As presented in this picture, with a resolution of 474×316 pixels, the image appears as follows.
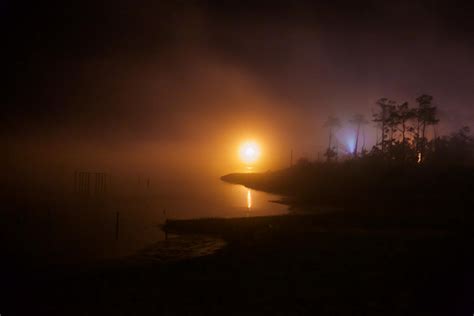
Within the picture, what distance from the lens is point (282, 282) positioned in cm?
1975

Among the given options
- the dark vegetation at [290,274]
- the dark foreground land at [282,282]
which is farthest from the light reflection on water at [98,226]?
the dark foreground land at [282,282]

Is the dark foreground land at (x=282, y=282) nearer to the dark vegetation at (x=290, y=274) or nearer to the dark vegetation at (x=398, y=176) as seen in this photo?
the dark vegetation at (x=290, y=274)

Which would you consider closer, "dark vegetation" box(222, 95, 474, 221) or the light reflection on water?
the light reflection on water

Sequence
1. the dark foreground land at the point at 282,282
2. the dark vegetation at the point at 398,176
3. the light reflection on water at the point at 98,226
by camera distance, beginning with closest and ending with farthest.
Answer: the dark foreground land at the point at 282,282
the light reflection on water at the point at 98,226
the dark vegetation at the point at 398,176

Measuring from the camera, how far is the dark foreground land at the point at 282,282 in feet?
53.9

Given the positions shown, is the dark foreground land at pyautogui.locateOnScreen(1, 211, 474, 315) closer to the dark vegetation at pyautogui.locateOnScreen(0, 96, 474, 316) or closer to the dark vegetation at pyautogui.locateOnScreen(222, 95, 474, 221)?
the dark vegetation at pyautogui.locateOnScreen(0, 96, 474, 316)

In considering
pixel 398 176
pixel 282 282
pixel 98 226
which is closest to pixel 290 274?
pixel 282 282

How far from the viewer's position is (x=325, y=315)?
15336 millimetres

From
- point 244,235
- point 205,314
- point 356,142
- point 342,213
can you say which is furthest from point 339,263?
point 356,142

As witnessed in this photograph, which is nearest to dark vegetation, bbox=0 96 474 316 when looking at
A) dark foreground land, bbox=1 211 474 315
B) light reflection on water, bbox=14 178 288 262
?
dark foreground land, bbox=1 211 474 315

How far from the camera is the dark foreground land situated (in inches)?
647

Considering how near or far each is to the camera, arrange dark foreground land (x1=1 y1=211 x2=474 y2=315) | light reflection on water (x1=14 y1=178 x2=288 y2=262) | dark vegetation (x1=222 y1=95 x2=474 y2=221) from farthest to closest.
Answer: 1. dark vegetation (x1=222 y1=95 x2=474 y2=221)
2. light reflection on water (x1=14 y1=178 x2=288 y2=262)
3. dark foreground land (x1=1 y1=211 x2=474 y2=315)

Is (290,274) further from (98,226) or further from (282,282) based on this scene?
(98,226)

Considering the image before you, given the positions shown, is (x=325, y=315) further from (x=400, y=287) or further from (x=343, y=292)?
(x=400, y=287)
